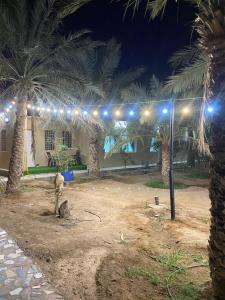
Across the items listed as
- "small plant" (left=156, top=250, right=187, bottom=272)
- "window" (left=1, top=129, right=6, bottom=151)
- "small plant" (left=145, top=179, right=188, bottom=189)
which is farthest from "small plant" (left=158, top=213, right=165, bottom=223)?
"window" (left=1, top=129, right=6, bottom=151)

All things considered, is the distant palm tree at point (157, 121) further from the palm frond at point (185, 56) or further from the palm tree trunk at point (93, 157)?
the palm tree trunk at point (93, 157)

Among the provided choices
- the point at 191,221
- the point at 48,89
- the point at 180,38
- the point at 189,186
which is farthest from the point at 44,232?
the point at 180,38

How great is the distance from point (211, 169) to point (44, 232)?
4.17m

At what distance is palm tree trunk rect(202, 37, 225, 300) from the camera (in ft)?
11.6

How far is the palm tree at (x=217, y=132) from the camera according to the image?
3.52 meters

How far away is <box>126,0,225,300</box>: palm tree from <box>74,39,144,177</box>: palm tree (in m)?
11.0

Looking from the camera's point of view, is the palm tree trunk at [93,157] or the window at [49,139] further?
the window at [49,139]

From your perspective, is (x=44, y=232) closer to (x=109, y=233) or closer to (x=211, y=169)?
(x=109, y=233)

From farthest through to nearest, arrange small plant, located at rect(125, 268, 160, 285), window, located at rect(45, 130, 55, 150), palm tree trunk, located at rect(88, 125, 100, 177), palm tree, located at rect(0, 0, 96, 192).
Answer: window, located at rect(45, 130, 55, 150), palm tree trunk, located at rect(88, 125, 100, 177), palm tree, located at rect(0, 0, 96, 192), small plant, located at rect(125, 268, 160, 285)

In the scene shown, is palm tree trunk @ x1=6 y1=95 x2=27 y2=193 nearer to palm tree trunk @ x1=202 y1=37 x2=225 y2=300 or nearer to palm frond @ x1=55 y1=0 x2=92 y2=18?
palm frond @ x1=55 y1=0 x2=92 y2=18

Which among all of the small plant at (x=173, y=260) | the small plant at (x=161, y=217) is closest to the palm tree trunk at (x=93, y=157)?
the small plant at (x=161, y=217)

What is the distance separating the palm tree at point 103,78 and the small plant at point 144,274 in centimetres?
1017

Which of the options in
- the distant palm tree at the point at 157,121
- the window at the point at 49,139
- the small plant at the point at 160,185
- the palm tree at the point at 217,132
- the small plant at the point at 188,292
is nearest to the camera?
the palm tree at the point at 217,132

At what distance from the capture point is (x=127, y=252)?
5523 mm
